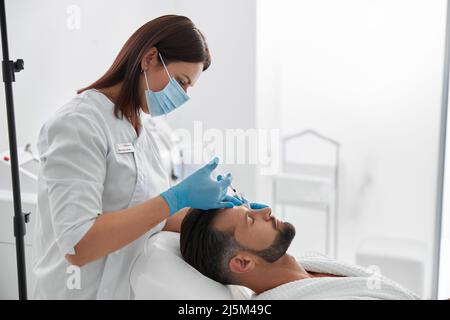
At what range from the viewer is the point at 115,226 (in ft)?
3.39

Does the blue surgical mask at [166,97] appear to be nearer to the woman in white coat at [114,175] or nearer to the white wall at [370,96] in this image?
the woman in white coat at [114,175]

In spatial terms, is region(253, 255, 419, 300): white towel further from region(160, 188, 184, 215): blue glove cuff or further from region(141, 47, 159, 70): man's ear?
region(141, 47, 159, 70): man's ear

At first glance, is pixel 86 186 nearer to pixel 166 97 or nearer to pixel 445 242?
pixel 166 97

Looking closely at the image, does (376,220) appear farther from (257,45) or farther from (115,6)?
(115,6)

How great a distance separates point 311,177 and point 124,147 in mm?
1655

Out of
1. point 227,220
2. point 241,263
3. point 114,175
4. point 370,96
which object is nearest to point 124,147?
point 114,175

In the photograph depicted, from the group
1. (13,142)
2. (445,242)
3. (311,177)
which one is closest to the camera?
(13,142)

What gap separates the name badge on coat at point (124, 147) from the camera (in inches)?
46.6

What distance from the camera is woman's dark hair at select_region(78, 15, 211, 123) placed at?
1.18 meters

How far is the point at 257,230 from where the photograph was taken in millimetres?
1285

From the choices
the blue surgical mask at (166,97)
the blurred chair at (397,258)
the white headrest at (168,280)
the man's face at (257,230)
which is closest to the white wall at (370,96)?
the blurred chair at (397,258)

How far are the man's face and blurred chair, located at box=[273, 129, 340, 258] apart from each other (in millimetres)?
1361

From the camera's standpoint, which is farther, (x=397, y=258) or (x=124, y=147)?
(x=397, y=258)

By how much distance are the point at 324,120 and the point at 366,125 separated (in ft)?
0.71
